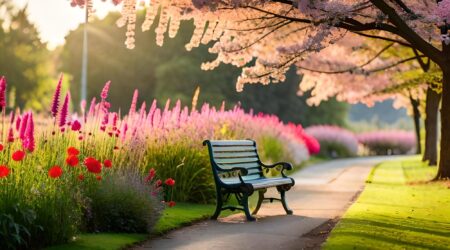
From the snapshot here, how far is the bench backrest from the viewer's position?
1152 cm

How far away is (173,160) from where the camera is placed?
13.6m

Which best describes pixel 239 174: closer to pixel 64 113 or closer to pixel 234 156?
pixel 234 156

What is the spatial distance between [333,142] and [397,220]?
31173mm

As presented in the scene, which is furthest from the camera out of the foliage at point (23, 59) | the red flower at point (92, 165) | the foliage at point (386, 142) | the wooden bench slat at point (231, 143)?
the foliage at point (386, 142)

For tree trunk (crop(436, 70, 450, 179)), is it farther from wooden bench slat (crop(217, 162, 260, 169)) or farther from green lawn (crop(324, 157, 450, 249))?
wooden bench slat (crop(217, 162, 260, 169))

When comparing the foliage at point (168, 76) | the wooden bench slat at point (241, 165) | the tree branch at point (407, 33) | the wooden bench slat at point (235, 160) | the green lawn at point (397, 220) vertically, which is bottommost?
the green lawn at point (397, 220)

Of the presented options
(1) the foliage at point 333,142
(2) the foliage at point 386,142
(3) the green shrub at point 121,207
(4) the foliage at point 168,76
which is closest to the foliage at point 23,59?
(4) the foliage at point 168,76

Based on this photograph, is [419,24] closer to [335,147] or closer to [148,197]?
[148,197]

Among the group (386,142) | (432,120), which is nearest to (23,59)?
(386,142)

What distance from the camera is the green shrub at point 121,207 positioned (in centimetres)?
958

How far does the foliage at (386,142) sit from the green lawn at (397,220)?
A: 105 ft

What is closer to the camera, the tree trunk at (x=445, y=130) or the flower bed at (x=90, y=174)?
the flower bed at (x=90, y=174)

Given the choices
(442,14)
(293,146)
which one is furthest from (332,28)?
(293,146)

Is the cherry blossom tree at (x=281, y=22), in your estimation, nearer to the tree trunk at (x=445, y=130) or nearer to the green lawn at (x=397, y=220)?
the tree trunk at (x=445, y=130)
